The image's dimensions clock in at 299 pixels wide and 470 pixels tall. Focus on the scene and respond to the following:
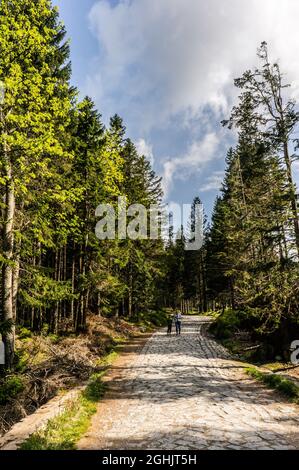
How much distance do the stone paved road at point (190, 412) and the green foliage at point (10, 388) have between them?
2908 millimetres

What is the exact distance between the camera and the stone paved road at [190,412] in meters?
6.45

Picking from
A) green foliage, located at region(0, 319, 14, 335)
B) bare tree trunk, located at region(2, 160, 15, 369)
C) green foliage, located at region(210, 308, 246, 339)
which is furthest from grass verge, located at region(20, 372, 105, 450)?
green foliage, located at region(210, 308, 246, 339)

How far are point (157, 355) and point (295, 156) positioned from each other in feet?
36.8

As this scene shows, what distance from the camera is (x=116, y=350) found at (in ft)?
61.8

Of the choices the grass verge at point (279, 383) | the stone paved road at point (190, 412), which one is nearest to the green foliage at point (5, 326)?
the stone paved road at point (190, 412)

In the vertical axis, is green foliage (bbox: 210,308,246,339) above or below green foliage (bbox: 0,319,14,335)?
below

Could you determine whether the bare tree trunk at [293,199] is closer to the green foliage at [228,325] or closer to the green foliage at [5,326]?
the green foliage at [5,326]

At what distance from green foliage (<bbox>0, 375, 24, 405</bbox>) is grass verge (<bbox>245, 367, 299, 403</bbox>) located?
315 inches

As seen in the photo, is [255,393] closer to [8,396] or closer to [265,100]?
[8,396]

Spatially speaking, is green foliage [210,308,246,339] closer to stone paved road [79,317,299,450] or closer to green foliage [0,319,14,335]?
stone paved road [79,317,299,450]

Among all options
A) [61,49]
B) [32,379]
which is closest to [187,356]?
[32,379]

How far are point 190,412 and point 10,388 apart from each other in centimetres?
579

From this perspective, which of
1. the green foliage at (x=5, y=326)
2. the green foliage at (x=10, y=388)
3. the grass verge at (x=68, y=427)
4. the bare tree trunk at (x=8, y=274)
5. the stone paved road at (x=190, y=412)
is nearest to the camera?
the grass verge at (x=68, y=427)

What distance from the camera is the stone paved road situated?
6453mm
